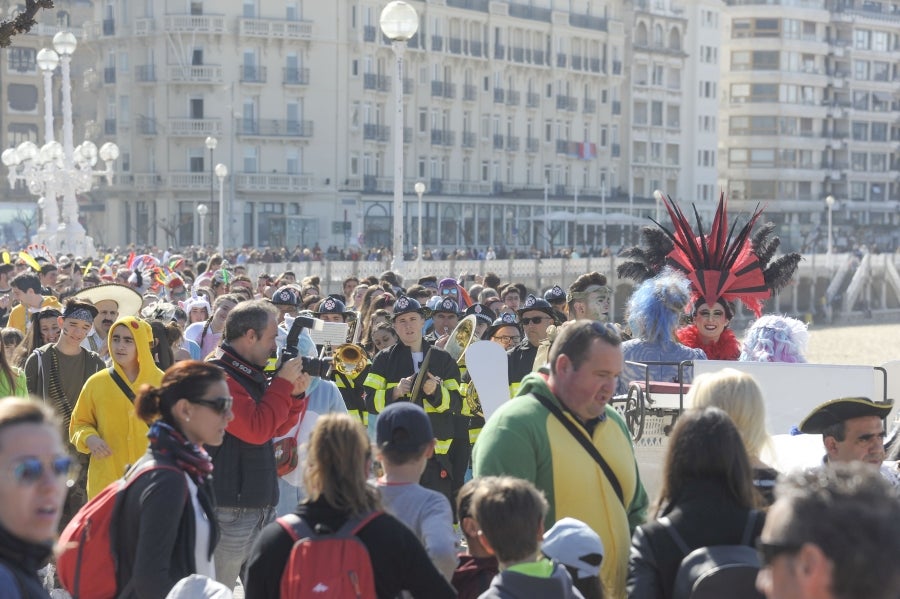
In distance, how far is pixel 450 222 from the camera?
75875mm

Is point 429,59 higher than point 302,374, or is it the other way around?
point 429,59

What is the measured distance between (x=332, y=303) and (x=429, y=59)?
212 feet

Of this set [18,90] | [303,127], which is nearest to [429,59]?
[303,127]

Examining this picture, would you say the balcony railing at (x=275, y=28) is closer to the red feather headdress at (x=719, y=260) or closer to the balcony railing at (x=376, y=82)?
the balcony railing at (x=376, y=82)

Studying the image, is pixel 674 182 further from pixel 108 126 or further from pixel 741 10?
pixel 108 126

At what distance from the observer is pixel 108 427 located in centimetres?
750

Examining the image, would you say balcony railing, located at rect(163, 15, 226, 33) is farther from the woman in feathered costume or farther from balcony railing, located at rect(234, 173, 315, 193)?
the woman in feathered costume

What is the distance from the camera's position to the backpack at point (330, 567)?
455 centimetres

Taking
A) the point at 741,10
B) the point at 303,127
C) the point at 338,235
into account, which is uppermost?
the point at 741,10

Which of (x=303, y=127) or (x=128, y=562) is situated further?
(x=303, y=127)

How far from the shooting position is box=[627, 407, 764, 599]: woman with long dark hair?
458 centimetres

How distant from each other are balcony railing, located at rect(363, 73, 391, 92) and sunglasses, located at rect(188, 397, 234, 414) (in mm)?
67543

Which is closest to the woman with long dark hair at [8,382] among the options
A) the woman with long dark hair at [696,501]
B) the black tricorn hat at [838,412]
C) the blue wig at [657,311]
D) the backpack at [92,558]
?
the blue wig at [657,311]

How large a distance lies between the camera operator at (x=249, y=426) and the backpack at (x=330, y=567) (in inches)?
83.9
